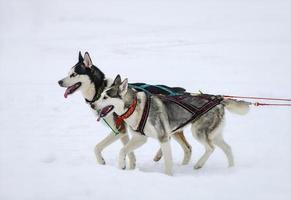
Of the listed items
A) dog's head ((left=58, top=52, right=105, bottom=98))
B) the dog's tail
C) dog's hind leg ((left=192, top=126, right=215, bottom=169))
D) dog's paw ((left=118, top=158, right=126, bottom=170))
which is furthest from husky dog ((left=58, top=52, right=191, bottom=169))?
the dog's tail

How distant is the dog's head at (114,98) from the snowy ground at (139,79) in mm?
613

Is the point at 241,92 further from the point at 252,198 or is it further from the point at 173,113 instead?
the point at 252,198

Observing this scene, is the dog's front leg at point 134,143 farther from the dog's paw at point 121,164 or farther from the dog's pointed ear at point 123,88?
the dog's pointed ear at point 123,88

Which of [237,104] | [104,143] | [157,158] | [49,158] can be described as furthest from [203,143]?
[49,158]

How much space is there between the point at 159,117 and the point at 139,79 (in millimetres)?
5945

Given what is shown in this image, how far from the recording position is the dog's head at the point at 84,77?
5703 mm

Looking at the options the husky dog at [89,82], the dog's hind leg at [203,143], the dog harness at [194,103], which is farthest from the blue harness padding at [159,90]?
the dog's hind leg at [203,143]

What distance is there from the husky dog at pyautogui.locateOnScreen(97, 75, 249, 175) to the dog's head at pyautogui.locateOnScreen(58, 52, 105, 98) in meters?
0.33

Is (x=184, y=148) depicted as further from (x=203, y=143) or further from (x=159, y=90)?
(x=159, y=90)

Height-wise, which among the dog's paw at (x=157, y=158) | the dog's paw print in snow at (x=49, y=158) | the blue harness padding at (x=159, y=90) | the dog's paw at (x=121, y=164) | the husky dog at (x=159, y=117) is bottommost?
the dog's paw print in snow at (x=49, y=158)

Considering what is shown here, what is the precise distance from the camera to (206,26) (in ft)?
59.3

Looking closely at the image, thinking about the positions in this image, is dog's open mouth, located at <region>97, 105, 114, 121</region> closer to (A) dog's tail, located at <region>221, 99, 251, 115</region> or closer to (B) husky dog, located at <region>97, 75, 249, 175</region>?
(B) husky dog, located at <region>97, 75, 249, 175</region>

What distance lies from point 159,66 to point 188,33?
4550mm

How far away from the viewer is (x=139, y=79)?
37.5 ft
